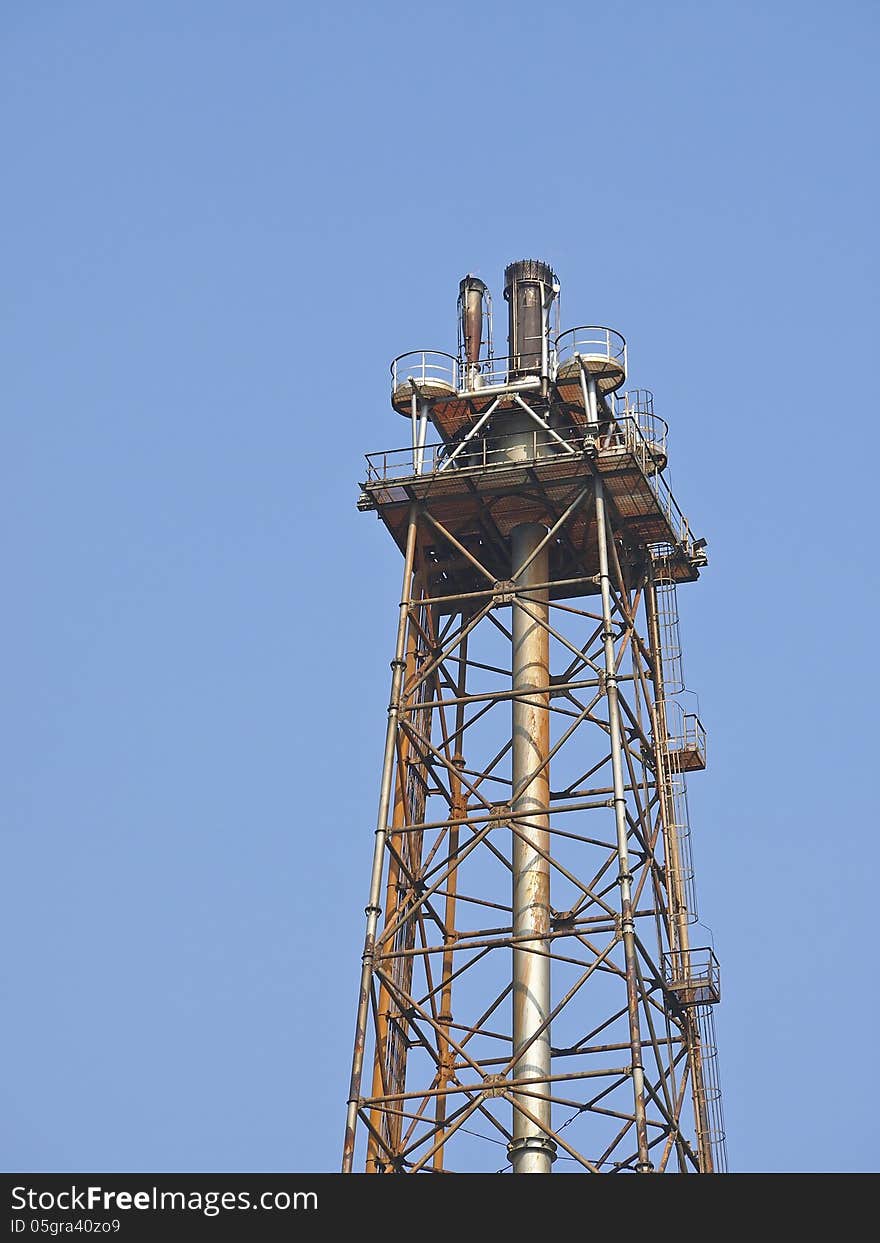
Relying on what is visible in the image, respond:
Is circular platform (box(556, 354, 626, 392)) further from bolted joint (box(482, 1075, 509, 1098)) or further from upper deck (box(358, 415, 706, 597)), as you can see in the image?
bolted joint (box(482, 1075, 509, 1098))

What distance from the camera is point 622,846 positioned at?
1841 inches

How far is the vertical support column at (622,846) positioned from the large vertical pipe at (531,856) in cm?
160

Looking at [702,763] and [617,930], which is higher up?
[702,763]

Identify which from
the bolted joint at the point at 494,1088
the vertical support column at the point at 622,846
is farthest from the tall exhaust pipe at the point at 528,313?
the bolted joint at the point at 494,1088

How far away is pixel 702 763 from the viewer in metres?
52.4

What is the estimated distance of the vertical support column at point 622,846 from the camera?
43625 mm

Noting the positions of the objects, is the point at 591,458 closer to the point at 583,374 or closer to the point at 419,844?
the point at 583,374

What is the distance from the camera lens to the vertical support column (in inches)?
1718

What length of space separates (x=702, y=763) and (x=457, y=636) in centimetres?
622

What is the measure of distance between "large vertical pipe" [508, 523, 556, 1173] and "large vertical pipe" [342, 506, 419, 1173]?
2425 mm

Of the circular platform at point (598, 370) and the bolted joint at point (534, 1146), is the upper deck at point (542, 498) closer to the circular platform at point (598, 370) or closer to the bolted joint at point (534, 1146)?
the circular platform at point (598, 370)

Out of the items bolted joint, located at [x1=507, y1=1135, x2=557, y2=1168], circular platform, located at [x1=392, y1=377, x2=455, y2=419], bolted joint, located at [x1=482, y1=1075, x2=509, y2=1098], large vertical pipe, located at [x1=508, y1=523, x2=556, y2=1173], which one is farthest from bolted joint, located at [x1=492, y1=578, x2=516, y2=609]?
bolted joint, located at [x1=507, y1=1135, x2=557, y2=1168]
